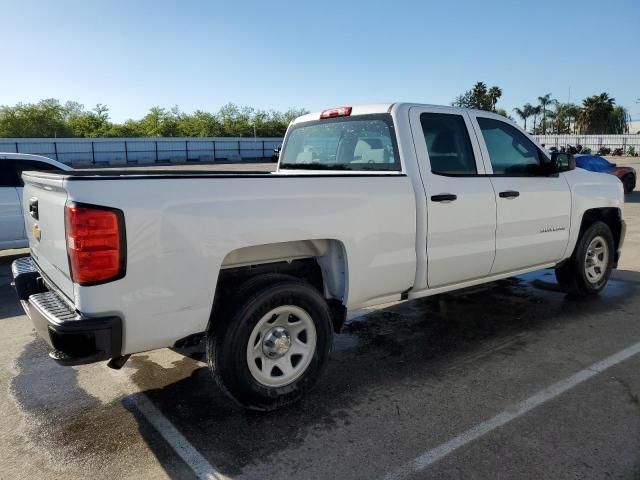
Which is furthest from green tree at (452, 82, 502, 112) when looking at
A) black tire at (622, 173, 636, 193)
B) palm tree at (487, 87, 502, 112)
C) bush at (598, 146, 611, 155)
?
black tire at (622, 173, 636, 193)

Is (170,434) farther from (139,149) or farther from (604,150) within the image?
(604,150)

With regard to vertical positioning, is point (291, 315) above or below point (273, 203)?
below

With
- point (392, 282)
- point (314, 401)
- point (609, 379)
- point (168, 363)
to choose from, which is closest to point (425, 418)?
point (314, 401)

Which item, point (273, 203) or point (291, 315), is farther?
point (291, 315)

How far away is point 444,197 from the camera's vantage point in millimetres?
4039

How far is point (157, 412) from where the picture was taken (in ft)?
11.2

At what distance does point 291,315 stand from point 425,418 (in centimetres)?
106

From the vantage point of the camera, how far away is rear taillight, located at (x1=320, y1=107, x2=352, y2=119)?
461 cm

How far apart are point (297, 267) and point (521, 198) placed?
2261 millimetres

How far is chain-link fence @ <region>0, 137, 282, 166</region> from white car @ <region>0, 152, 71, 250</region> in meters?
34.5

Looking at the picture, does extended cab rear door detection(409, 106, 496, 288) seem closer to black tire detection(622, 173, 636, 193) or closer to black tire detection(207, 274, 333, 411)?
black tire detection(207, 274, 333, 411)

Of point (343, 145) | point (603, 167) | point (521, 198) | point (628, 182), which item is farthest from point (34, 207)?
point (628, 182)

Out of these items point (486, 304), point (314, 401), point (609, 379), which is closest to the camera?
point (314, 401)

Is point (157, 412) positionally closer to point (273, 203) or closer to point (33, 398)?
point (33, 398)
